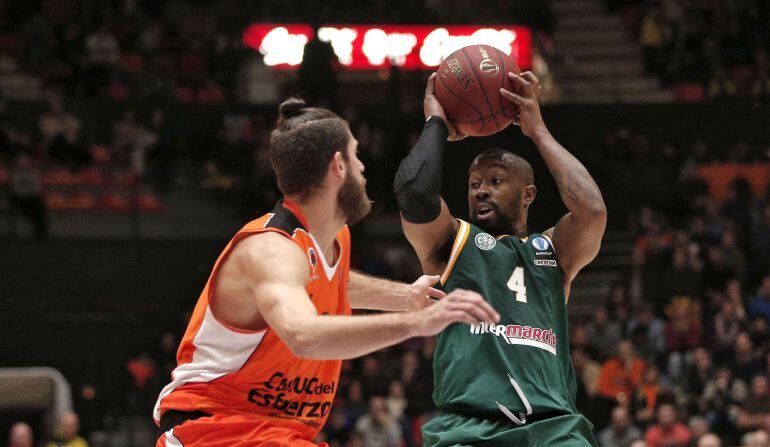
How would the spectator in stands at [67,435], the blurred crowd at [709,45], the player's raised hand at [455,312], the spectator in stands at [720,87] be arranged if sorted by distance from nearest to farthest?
1. the player's raised hand at [455,312]
2. the spectator in stands at [67,435]
3. the spectator in stands at [720,87]
4. the blurred crowd at [709,45]

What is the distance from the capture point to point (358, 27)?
62.7 feet

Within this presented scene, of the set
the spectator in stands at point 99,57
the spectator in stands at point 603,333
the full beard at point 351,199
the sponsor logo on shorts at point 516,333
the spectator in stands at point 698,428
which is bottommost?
the spectator in stands at point 698,428

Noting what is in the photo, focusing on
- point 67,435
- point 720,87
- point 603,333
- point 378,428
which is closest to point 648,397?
point 603,333

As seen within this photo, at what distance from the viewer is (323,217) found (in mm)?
4348

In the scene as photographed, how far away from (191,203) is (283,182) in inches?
519

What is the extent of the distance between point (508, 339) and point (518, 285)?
0.30 meters

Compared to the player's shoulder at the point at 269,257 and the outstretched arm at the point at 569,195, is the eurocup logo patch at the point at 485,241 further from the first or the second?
the player's shoulder at the point at 269,257

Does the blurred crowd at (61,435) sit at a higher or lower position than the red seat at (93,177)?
lower

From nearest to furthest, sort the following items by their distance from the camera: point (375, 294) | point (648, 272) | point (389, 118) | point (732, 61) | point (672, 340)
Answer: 1. point (375, 294)
2. point (672, 340)
3. point (648, 272)
4. point (389, 118)
5. point (732, 61)

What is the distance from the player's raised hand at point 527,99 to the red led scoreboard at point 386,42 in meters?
13.6

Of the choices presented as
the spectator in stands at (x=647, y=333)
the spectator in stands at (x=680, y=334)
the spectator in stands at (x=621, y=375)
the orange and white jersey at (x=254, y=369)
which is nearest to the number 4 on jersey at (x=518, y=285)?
the orange and white jersey at (x=254, y=369)

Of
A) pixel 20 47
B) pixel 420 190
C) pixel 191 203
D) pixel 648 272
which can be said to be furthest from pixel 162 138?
pixel 420 190

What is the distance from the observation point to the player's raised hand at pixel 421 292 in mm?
4734

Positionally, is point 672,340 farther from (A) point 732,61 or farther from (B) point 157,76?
(B) point 157,76
